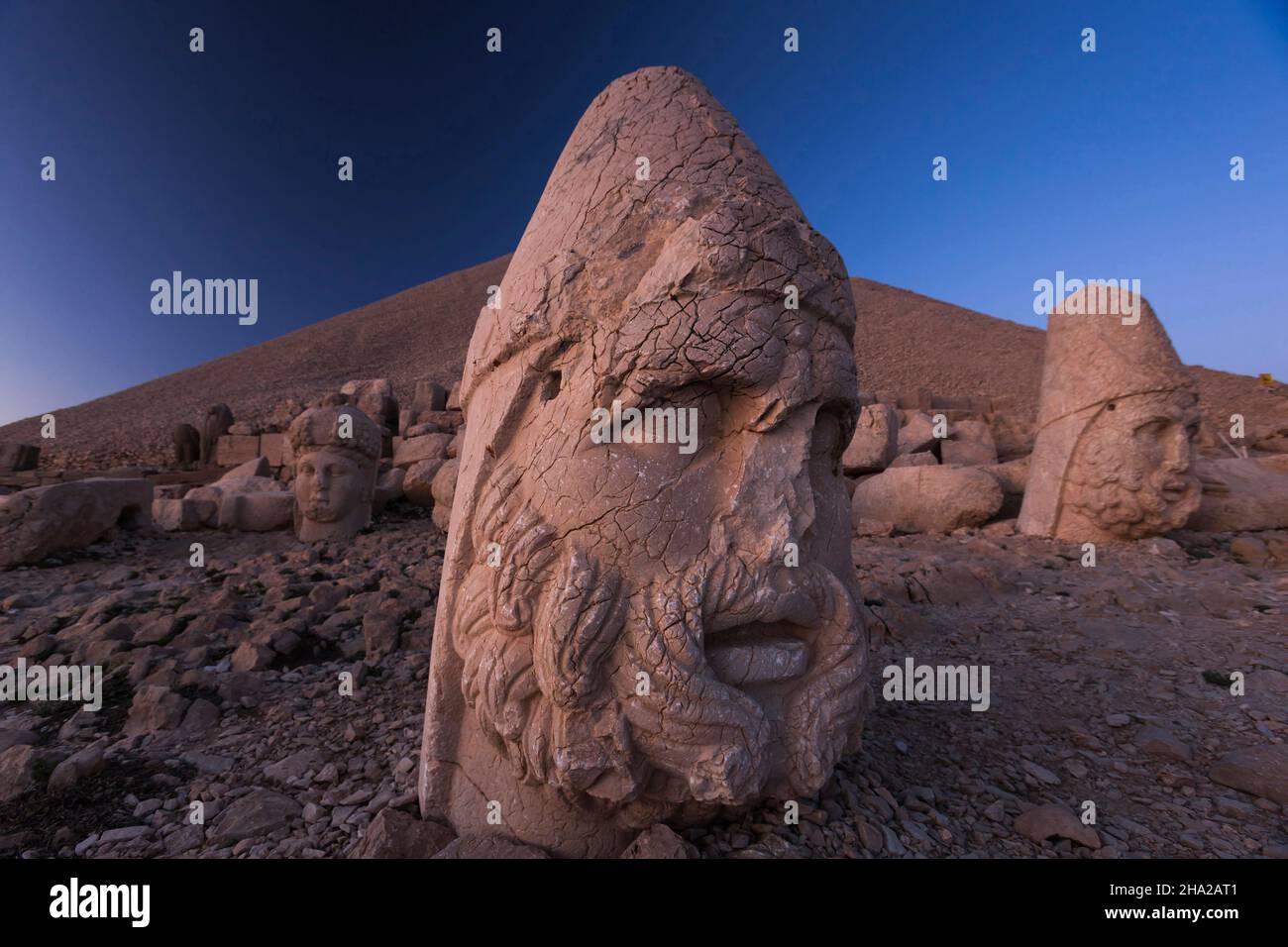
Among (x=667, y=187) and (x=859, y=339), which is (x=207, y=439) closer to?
(x=667, y=187)

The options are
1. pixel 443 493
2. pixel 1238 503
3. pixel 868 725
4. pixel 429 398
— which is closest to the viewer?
pixel 868 725

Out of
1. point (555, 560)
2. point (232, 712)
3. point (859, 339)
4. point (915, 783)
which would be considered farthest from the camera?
point (859, 339)

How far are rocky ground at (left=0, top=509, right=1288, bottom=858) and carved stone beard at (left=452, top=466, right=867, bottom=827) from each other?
28cm

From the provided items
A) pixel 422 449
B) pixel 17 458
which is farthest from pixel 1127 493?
pixel 17 458

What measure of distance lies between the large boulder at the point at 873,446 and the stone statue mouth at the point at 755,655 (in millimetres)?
7405

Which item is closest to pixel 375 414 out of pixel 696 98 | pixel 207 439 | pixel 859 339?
pixel 207 439

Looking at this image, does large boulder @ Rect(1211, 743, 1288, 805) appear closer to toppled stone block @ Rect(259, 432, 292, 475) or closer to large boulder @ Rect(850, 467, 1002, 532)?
large boulder @ Rect(850, 467, 1002, 532)

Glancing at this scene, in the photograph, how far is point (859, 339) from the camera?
1201 inches

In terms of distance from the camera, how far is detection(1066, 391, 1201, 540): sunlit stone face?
17.9 ft

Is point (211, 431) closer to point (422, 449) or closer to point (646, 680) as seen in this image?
point (422, 449)

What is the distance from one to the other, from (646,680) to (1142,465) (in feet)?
20.7

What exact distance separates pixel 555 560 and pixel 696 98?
162cm

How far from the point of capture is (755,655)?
1622 mm

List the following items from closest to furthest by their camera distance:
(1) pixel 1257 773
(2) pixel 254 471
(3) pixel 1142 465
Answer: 1. (1) pixel 1257 773
2. (3) pixel 1142 465
3. (2) pixel 254 471
